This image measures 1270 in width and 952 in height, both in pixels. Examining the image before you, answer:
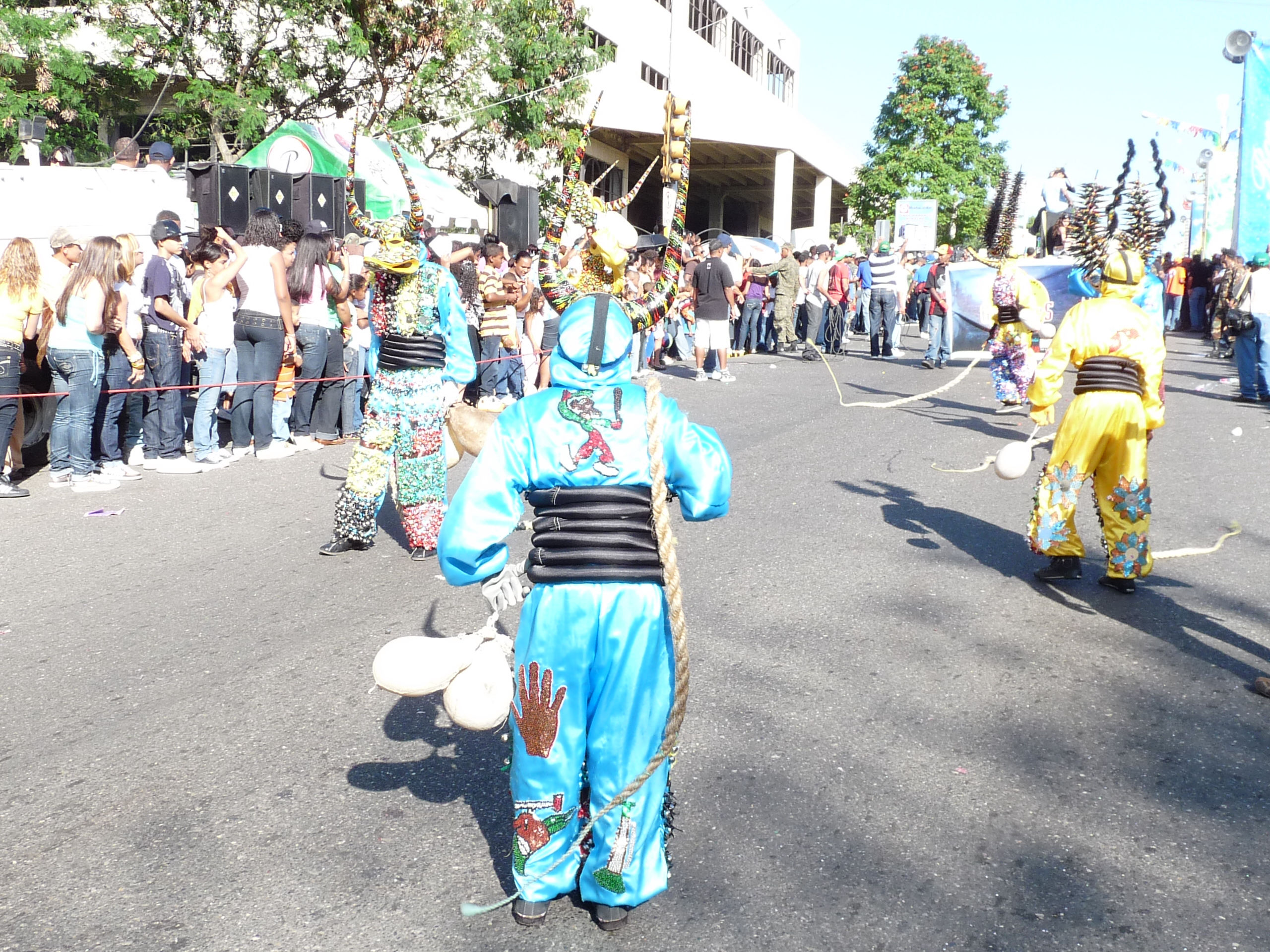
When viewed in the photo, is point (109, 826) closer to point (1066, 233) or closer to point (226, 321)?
point (226, 321)

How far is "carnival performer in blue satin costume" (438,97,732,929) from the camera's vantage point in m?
2.92

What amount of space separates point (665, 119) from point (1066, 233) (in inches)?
196

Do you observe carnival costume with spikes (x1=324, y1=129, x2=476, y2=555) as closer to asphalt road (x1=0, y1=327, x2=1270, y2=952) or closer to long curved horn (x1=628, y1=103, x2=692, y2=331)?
asphalt road (x1=0, y1=327, x2=1270, y2=952)

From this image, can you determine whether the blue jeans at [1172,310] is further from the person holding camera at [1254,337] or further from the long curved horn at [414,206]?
the long curved horn at [414,206]

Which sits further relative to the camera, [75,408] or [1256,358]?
[1256,358]

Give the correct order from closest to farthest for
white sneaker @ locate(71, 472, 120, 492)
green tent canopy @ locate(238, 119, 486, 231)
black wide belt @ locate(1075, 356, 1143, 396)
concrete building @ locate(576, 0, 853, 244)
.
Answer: black wide belt @ locate(1075, 356, 1143, 396) → white sneaker @ locate(71, 472, 120, 492) → green tent canopy @ locate(238, 119, 486, 231) → concrete building @ locate(576, 0, 853, 244)

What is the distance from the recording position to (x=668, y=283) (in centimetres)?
358

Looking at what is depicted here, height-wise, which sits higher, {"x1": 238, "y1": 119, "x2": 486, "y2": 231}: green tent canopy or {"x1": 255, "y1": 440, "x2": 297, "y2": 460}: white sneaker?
{"x1": 238, "y1": 119, "x2": 486, "y2": 231}: green tent canopy

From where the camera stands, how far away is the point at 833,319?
64.8 ft

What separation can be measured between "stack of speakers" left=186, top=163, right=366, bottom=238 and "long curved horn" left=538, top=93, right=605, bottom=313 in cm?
838

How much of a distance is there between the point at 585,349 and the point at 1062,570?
4297 millimetres

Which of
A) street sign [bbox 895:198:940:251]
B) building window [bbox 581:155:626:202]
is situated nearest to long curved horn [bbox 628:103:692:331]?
building window [bbox 581:155:626:202]

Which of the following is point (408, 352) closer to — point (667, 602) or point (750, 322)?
point (667, 602)

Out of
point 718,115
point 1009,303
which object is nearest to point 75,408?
point 1009,303
